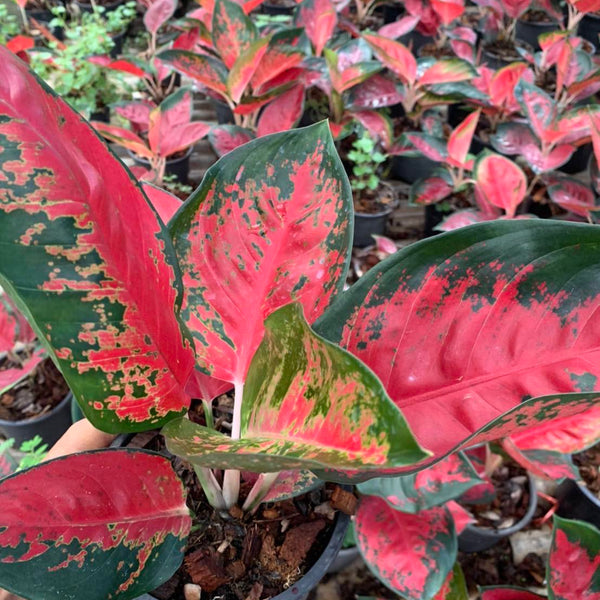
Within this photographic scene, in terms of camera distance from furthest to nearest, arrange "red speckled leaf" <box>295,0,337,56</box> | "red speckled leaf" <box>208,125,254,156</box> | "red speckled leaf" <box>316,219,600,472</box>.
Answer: "red speckled leaf" <box>295,0,337,56</box>, "red speckled leaf" <box>208,125,254,156</box>, "red speckled leaf" <box>316,219,600,472</box>

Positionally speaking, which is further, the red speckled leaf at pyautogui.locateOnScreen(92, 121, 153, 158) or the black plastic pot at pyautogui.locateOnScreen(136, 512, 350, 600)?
the red speckled leaf at pyautogui.locateOnScreen(92, 121, 153, 158)

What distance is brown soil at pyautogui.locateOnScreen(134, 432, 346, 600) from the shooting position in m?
0.66

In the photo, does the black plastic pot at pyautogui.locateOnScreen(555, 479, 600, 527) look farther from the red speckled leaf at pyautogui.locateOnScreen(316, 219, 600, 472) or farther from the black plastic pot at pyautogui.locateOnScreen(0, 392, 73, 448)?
the black plastic pot at pyautogui.locateOnScreen(0, 392, 73, 448)

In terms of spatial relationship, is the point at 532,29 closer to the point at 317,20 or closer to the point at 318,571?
the point at 317,20

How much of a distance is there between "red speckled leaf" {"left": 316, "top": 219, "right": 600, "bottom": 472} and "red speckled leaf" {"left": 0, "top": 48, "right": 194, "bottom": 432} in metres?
0.16

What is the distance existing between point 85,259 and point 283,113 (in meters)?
1.24

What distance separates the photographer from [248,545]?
686 millimetres

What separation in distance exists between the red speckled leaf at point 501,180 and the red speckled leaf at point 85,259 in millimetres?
1084

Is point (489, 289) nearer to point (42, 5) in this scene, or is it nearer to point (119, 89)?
point (119, 89)

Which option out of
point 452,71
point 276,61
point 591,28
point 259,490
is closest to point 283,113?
point 276,61

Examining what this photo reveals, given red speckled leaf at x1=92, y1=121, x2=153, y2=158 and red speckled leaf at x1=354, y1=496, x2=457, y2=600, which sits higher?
red speckled leaf at x1=92, y1=121, x2=153, y2=158

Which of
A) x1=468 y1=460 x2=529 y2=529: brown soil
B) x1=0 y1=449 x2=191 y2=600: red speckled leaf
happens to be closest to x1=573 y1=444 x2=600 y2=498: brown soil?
x1=468 y1=460 x2=529 y2=529: brown soil

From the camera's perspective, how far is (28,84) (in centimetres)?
41

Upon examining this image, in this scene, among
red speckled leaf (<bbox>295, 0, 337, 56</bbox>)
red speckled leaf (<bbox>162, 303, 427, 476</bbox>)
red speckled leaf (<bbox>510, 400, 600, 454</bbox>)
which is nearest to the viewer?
red speckled leaf (<bbox>162, 303, 427, 476</bbox>)
